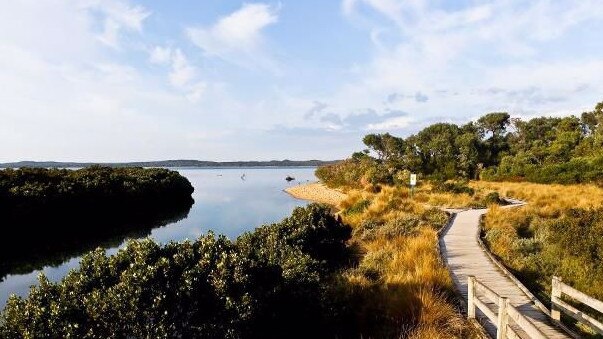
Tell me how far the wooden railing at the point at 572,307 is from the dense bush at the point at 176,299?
446 cm

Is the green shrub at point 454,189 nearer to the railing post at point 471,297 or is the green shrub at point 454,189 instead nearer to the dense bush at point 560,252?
the dense bush at point 560,252

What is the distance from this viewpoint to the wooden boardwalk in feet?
29.1

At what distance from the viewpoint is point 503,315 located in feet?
23.6

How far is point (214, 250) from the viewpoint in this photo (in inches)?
308

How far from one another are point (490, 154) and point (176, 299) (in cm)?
7176

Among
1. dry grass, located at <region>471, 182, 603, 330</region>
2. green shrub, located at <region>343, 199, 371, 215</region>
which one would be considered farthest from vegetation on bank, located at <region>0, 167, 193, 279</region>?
dry grass, located at <region>471, 182, 603, 330</region>

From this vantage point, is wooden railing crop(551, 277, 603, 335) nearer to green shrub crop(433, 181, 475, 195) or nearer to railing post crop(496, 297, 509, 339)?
railing post crop(496, 297, 509, 339)

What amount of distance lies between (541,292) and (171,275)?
10356mm

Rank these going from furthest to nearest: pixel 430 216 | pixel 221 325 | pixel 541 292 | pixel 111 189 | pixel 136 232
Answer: pixel 111 189 < pixel 136 232 < pixel 430 216 < pixel 541 292 < pixel 221 325

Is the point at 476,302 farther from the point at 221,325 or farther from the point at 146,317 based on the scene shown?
the point at 146,317

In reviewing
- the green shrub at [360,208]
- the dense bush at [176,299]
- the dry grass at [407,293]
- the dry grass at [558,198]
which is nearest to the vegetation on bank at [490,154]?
the dry grass at [558,198]

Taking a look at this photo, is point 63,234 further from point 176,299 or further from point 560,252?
point 560,252

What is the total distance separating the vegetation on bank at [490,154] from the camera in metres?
48.7

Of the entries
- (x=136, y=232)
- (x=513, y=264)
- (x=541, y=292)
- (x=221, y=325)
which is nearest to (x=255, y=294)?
(x=221, y=325)
